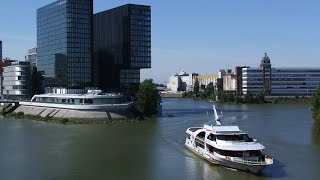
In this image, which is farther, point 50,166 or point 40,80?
point 40,80

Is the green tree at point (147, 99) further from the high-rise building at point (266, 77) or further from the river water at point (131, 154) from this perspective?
the high-rise building at point (266, 77)

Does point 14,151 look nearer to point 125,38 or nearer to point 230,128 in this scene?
point 230,128

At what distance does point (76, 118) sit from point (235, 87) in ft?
346

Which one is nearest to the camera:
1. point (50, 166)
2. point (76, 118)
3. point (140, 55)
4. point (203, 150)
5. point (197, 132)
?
point (50, 166)

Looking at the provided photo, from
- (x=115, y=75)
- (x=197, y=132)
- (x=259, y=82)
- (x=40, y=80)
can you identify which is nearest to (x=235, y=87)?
(x=259, y=82)

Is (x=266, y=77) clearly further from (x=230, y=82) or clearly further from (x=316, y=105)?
(x=316, y=105)

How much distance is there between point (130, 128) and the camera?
65.6 meters

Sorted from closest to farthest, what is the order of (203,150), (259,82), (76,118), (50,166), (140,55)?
(50,166) < (203,150) < (76,118) < (140,55) < (259,82)

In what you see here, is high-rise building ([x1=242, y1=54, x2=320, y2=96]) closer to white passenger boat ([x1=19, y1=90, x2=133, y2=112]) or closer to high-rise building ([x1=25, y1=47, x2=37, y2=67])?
high-rise building ([x1=25, y1=47, x2=37, y2=67])

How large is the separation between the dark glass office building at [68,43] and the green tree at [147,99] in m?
22.0

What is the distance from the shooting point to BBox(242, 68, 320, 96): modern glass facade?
166 metres

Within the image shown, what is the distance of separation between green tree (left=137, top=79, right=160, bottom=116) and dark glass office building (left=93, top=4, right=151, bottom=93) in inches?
927

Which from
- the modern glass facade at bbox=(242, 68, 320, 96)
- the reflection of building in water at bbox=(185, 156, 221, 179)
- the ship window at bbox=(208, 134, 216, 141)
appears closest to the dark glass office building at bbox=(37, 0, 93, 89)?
the reflection of building in water at bbox=(185, 156, 221, 179)

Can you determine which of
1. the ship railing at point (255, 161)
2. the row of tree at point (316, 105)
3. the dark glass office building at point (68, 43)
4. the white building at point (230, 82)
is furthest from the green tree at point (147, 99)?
the white building at point (230, 82)
